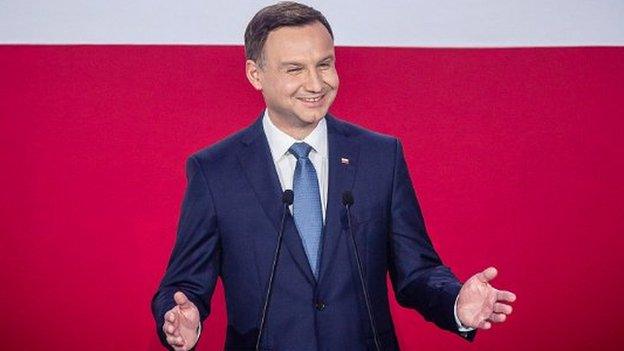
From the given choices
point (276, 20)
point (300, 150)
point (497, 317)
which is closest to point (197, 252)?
point (300, 150)

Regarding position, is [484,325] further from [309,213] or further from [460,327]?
[309,213]

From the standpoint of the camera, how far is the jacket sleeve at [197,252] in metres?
1.61

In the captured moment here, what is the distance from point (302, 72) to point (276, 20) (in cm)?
13

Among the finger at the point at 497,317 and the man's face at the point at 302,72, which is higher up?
the man's face at the point at 302,72

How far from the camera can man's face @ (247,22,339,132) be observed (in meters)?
1.59

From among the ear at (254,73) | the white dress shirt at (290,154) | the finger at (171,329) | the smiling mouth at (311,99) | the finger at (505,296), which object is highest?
the ear at (254,73)

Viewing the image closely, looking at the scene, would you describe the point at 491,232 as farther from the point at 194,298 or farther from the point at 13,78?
the point at 13,78

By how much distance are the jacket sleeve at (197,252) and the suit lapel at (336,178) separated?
249mm

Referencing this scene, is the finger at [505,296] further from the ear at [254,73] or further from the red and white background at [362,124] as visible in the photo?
the red and white background at [362,124]

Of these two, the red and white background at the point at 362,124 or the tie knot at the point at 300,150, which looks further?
Answer: the red and white background at the point at 362,124

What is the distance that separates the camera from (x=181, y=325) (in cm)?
135

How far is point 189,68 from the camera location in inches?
93.6

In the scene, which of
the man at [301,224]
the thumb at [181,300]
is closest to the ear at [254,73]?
the man at [301,224]

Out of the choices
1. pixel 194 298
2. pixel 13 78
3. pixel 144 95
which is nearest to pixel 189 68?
pixel 144 95
